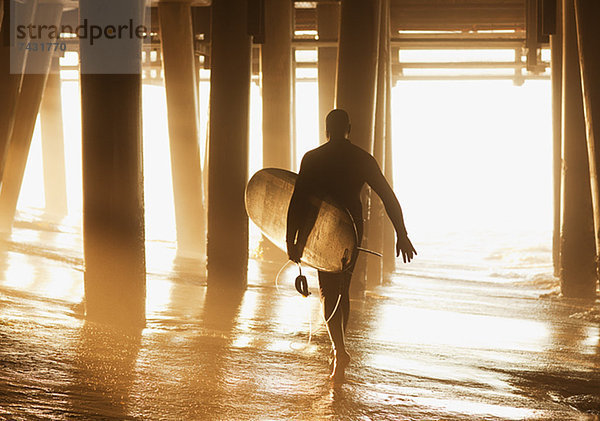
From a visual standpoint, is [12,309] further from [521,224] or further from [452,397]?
[521,224]

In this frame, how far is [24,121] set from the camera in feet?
45.9

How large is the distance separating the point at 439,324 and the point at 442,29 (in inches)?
497

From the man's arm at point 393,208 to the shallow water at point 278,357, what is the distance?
0.86 meters

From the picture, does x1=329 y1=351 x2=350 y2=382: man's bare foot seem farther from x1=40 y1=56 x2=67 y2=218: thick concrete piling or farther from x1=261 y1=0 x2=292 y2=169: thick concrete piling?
x1=40 y1=56 x2=67 y2=218: thick concrete piling

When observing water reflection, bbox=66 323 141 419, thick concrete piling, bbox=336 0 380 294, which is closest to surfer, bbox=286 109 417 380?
water reflection, bbox=66 323 141 419

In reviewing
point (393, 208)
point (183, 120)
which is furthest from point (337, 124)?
point (183, 120)

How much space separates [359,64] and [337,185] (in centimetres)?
431

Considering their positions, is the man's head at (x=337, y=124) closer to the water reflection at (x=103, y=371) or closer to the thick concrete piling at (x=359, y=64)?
the water reflection at (x=103, y=371)

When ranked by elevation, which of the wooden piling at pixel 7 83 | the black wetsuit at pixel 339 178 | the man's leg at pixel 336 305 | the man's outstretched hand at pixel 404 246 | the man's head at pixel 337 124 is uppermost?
the wooden piling at pixel 7 83

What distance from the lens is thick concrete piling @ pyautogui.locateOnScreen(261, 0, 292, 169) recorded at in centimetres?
1334

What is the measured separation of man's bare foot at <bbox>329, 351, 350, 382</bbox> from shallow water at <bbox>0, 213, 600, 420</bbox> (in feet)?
0.19

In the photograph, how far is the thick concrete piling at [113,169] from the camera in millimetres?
5730

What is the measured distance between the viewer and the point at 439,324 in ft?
24.1

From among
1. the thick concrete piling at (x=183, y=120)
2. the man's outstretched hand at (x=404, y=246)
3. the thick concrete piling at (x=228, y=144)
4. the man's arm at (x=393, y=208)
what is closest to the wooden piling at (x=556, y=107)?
the thick concrete piling at (x=228, y=144)
